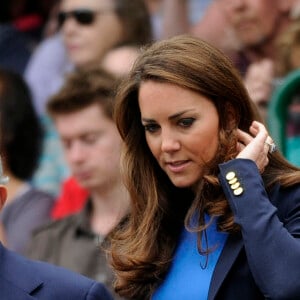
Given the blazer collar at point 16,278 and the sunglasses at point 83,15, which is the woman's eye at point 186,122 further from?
the sunglasses at point 83,15

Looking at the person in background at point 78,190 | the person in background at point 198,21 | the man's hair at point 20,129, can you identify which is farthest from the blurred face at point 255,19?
the man's hair at point 20,129

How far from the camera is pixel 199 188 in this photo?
13.3ft

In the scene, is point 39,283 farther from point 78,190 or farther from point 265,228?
point 78,190

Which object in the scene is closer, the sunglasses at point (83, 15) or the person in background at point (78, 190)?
the person in background at point (78, 190)

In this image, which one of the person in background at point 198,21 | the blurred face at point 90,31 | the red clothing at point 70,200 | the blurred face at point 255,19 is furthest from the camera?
the blurred face at point 90,31

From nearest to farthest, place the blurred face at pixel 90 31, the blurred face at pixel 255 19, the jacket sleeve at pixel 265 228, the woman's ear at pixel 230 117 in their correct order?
the jacket sleeve at pixel 265 228 → the woman's ear at pixel 230 117 → the blurred face at pixel 255 19 → the blurred face at pixel 90 31

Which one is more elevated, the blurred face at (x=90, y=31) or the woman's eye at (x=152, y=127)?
the woman's eye at (x=152, y=127)

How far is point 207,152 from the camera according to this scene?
396 centimetres

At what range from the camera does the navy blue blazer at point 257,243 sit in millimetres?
3639

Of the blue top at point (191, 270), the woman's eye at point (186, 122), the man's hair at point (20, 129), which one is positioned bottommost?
the man's hair at point (20, 129)

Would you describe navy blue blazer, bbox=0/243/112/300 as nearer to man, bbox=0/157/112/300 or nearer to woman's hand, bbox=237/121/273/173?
man, bbox=0/157/112/300

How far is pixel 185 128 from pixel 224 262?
0.47 meters

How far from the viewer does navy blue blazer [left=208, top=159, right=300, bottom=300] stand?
3639 mm

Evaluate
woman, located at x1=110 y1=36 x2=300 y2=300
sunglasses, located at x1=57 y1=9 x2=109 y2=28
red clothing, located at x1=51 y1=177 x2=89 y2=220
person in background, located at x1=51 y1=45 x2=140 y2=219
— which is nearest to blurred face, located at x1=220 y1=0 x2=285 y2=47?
person in background, located at x1=51 y1=45 x2=140 y2=219
